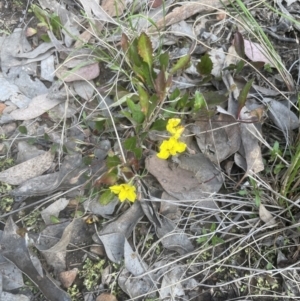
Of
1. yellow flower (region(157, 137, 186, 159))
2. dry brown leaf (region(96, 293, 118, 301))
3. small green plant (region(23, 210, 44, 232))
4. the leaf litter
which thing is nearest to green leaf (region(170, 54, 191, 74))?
the leaf litter

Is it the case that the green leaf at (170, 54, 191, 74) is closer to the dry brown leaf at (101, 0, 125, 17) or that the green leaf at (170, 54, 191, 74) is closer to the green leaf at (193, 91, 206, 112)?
the green leaf at (193, 91, 206, 112)

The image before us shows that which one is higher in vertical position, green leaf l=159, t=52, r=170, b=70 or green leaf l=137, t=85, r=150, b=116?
green leaf l=159, t=52, r=170, b=70

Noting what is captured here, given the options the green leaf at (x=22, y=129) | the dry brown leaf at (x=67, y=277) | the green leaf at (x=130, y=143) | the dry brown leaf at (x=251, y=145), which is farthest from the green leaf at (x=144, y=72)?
the dry brown leaf at (x=67, y=277)

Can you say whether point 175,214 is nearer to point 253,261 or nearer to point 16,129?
point 253,261

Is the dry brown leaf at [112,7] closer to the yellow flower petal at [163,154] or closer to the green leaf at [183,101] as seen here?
the green leaf at [183,101]

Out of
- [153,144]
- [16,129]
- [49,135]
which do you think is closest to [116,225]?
[153,144]
